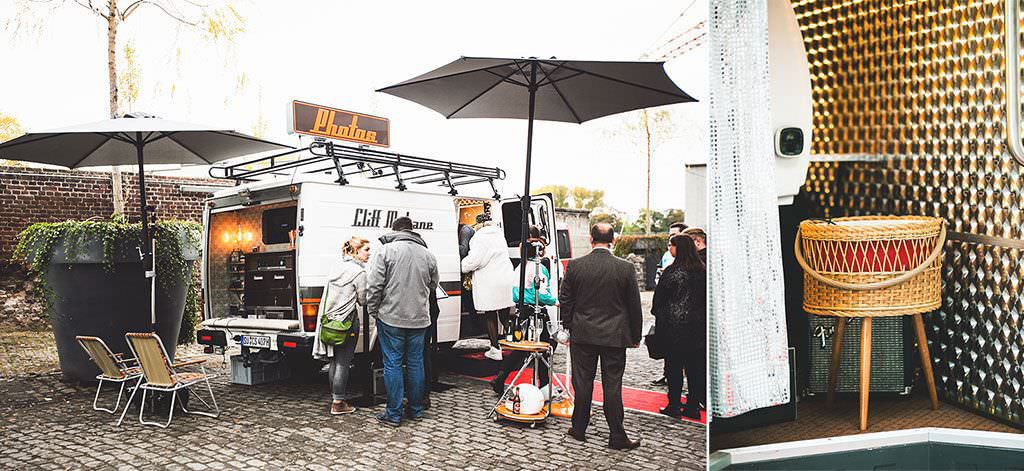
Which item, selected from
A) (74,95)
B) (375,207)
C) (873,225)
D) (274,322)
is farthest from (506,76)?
(74,95)

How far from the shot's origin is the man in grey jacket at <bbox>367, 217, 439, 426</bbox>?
5.80 metres

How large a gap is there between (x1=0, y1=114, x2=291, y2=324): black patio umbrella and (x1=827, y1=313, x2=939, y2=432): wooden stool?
16.8ft

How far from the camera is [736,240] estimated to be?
3.06 meters

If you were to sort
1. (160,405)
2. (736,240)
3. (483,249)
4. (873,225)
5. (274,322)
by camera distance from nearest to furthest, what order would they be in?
1. (736,240)
2. (873,225)
3. (160,405)
4. (274,322)
5. (483,249)

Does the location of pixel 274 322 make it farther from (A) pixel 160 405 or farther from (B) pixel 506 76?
(B) pixel 506 76

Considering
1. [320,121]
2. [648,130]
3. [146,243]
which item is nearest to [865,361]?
[320,121]

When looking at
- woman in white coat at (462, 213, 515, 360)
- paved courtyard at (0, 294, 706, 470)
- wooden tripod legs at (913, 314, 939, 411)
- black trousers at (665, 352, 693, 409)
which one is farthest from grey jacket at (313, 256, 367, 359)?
wooden tripod legs at (913, 314, 939, 411)

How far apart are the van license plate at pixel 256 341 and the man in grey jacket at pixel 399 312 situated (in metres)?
1.34

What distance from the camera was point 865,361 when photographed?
3.71 metres

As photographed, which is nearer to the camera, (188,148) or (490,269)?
(490,269)

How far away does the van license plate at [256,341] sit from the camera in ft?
21.5

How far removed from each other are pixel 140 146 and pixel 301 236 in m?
1.98

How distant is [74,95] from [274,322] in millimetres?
8268

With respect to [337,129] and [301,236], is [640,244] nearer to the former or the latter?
[337,129]
